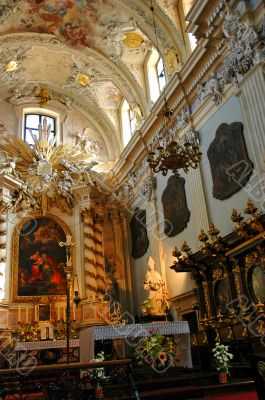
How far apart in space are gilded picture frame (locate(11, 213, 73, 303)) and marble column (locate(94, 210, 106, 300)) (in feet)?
3.56

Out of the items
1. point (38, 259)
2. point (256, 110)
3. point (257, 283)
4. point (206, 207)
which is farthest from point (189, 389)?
point (38, 259)

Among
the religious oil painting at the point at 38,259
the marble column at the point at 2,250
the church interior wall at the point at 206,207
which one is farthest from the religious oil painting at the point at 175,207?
the marble column at the point at 2,250

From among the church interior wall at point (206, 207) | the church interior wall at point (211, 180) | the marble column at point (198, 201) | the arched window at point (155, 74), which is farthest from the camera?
the arched window at point (155, 74)

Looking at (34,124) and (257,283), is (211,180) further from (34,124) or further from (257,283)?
(34,124)

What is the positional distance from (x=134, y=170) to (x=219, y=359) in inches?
361

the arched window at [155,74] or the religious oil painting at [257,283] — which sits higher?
the arched window at [155,74]

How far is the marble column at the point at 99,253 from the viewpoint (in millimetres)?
14141

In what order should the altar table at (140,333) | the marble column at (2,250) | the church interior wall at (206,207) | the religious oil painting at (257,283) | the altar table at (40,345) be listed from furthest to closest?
the marble column at (2,250) < the altar table at (40,345) < the church interior wall at (206,207) < the altar table at (140,333) < the religious oil painting at (257,283)

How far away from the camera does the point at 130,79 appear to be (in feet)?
48.3

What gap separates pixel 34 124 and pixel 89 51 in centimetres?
393

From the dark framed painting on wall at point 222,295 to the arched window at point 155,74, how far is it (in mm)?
7181

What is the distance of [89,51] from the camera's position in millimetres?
14531

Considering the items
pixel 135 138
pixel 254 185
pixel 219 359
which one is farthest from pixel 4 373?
pixel 135 138

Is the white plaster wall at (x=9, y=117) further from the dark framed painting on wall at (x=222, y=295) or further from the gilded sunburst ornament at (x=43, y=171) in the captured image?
the dark framed painting on wall at (x=222, y=295)
